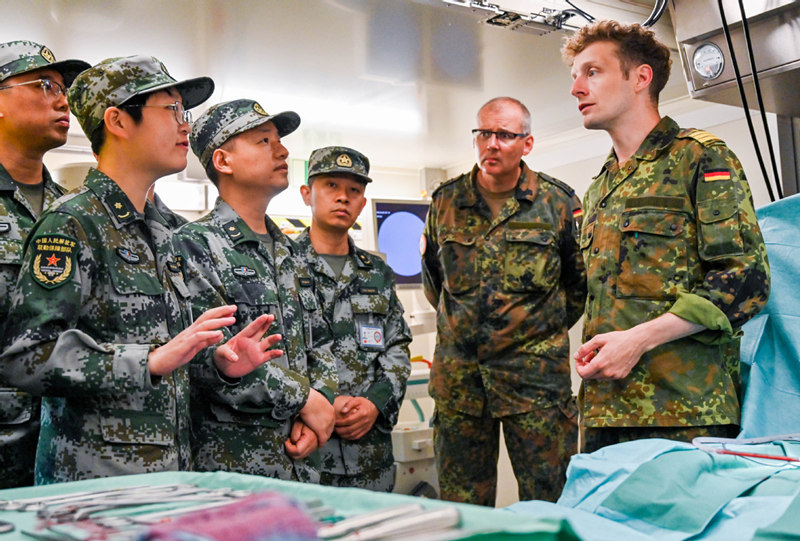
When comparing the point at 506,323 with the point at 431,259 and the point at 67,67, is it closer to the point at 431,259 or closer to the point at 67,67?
the point at 431,259

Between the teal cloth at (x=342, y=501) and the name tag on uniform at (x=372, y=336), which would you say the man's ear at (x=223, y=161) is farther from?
the teal cloth at (x=342, y=501)

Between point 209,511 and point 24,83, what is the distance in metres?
1.75

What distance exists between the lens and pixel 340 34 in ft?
12.8

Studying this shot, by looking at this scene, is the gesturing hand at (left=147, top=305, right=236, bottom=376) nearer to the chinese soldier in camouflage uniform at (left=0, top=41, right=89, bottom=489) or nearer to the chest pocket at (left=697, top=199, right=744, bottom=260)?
the chinese soldier in camouflage uniform at (left=0, top=41, right=89, bottom=489)

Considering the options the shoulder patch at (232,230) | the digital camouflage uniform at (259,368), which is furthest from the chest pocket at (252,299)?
the shoulder patch at (232,230)

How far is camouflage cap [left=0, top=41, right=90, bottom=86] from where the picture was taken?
203cm

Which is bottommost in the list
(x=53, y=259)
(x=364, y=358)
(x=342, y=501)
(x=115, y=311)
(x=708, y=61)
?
(x=342, y=501)

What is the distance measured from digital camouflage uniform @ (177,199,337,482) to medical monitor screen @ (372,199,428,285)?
2369 millimetres

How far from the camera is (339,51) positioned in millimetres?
4195

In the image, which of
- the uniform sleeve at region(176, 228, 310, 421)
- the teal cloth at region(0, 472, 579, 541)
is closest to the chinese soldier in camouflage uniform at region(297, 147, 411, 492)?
the uniform sleeve at region(176, 228, 310, 421)

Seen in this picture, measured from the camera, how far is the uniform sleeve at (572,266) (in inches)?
104

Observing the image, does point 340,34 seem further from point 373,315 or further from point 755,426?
point 755,426

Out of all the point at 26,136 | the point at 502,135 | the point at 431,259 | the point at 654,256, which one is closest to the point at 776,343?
the point at 654,256

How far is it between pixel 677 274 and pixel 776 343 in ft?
0.93
